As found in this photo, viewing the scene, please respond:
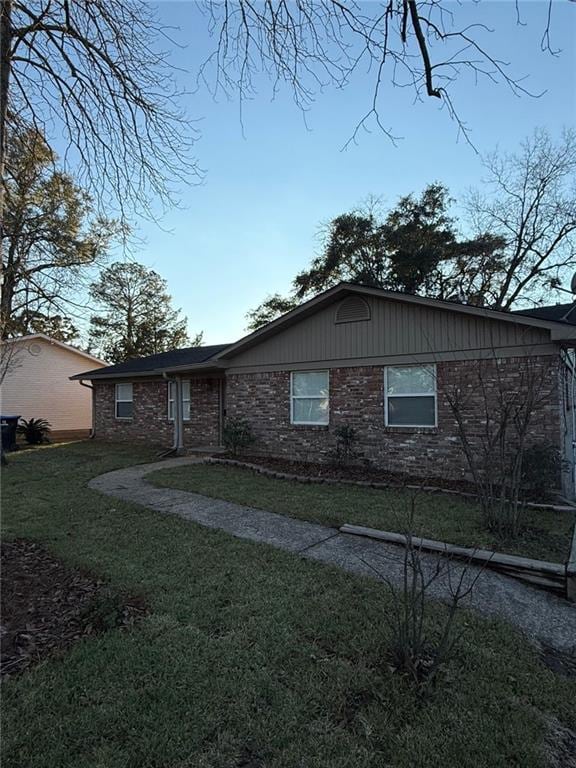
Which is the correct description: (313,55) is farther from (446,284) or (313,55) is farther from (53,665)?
(446,284)

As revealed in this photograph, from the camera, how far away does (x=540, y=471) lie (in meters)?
6.81

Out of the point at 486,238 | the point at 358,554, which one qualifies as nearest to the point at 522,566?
the point at 358,554

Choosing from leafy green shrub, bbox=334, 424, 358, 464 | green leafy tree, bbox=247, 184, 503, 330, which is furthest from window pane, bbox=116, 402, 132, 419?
green leafy tree, bbox=247, 184, 503, 330

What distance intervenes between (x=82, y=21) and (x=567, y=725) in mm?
6432

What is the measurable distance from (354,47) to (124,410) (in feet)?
50.4

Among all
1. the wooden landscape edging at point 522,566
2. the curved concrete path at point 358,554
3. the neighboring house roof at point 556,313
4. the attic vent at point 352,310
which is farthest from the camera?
the attic vent at point 352,310

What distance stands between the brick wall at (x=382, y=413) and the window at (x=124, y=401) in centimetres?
595

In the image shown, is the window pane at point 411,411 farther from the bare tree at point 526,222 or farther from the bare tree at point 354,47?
the bare tree at point 526,222

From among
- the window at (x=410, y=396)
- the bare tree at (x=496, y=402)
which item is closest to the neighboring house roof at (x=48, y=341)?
the window at (x=410, y=396)

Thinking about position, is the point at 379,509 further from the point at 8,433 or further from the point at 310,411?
the point at 8,433

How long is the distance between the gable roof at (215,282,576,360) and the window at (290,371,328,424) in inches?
57.1

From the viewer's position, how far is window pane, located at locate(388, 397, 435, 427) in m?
8.76

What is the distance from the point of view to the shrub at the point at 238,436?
1122 centimetres

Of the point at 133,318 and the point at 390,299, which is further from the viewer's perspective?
the point at 133,318
